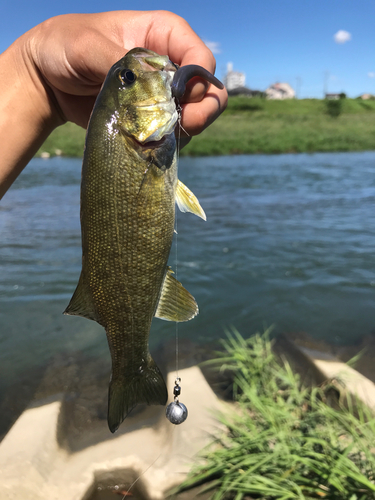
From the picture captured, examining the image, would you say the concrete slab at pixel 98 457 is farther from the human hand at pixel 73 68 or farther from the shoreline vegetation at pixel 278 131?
the shoreline vegetation at pixel 278 131

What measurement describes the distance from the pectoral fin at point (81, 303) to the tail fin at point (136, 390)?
38 cm

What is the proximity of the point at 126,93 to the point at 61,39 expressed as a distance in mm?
897

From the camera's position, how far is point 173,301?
1.98 metres

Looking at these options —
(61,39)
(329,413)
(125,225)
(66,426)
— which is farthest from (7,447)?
(61,39)

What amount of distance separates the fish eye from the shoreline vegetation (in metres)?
37.9

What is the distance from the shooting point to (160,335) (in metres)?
7.66

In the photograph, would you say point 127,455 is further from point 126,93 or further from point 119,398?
point 126,93

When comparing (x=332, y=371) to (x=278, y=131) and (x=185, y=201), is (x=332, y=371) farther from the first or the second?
(x=278, y=131)

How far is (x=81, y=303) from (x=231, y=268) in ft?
30.2

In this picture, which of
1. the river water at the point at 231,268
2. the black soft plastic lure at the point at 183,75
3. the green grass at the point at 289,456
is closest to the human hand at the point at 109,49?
the black soft plastic lure at the point at 183,75

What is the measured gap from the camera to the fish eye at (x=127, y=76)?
5.55 feet

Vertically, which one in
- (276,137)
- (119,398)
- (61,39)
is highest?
(276,137)

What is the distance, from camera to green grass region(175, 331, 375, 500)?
2.84m

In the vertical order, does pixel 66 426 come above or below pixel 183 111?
below
